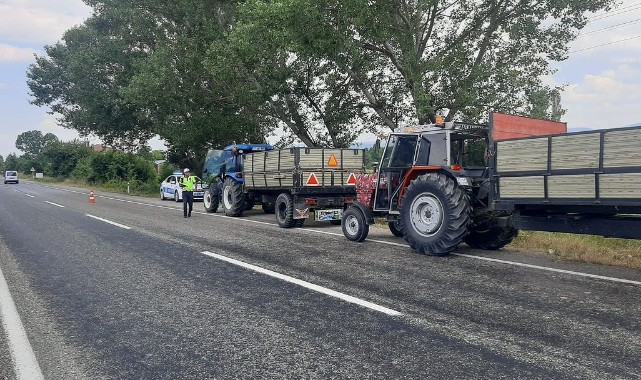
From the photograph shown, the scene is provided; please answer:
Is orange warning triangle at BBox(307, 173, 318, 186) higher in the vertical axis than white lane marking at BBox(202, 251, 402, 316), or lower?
higher

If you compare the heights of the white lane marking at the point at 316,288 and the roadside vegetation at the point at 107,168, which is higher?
the roadside vegetation at the point at 107,168

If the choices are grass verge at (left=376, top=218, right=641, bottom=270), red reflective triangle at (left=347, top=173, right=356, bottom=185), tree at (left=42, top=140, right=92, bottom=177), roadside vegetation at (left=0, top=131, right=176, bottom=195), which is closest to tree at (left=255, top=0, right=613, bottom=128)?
red reflective triangle at (left=347, top=173, right=356, bottom=185)

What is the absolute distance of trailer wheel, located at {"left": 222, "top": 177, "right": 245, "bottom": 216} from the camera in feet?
55.4

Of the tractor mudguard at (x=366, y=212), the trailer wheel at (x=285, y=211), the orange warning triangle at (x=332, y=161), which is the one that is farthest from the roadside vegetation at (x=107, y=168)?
the tractor mudguard at (x=366, y=212)

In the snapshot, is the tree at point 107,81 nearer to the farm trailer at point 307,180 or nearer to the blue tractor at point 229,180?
the blue tractor at point 229,180

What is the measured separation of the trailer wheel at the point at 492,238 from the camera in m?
9.30

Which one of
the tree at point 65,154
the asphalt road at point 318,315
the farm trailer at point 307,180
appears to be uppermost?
the tree at point 65,154

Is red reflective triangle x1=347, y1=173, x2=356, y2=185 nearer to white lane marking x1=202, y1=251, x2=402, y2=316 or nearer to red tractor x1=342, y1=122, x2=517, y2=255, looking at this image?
red tractor x1=342, y1=122, x2=517, y2=255

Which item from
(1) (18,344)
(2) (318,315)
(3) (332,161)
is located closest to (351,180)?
(3) (332,161)

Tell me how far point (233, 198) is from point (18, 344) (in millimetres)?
12430

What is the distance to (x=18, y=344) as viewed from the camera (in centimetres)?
457

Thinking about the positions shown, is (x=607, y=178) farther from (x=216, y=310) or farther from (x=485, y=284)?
(x=216, y=310)

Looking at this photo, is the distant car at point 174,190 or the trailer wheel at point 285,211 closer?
the trailer wheel at point 285,211

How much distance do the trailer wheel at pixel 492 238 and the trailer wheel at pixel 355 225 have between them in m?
2.05
